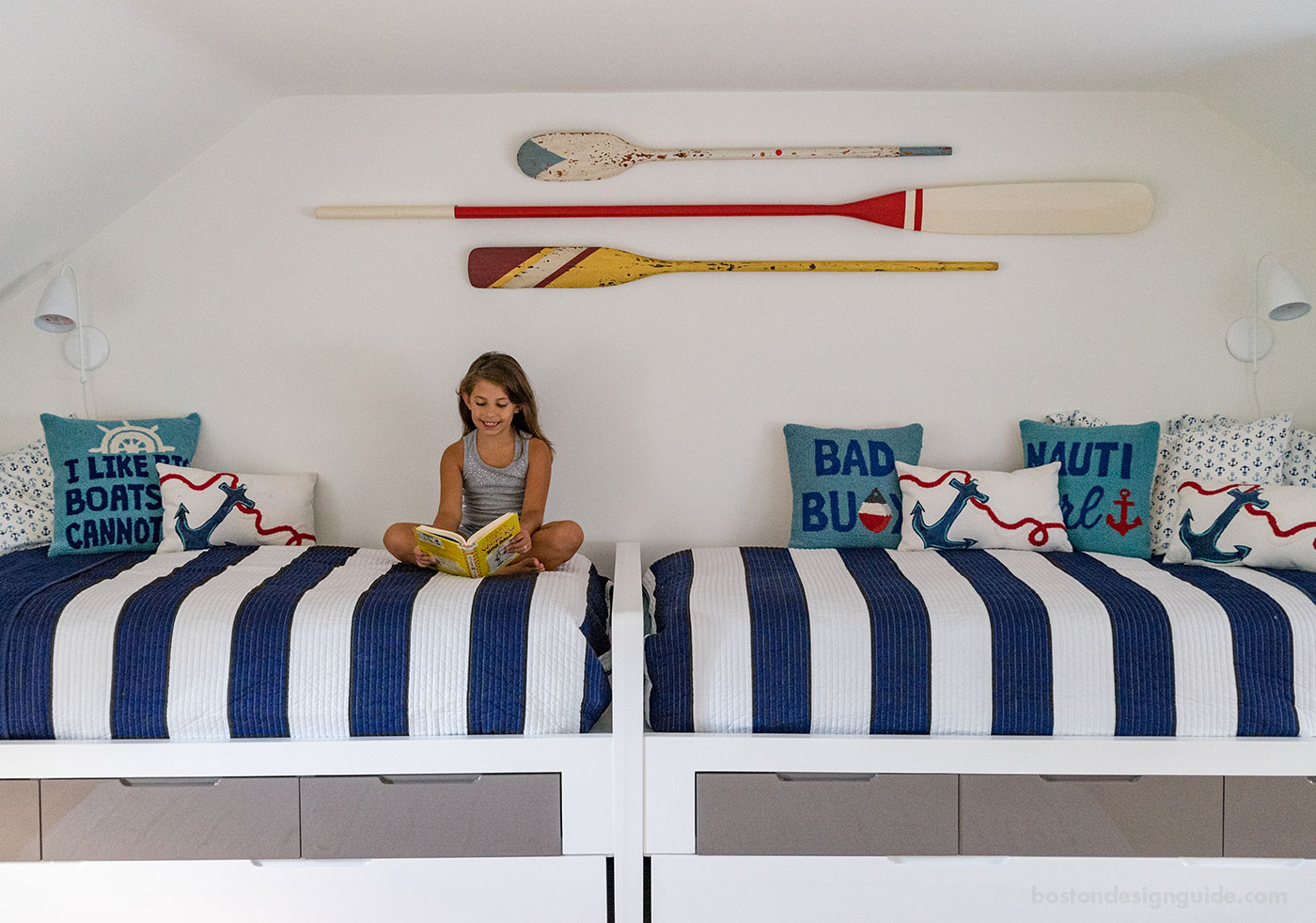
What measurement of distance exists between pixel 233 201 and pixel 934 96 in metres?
2.04

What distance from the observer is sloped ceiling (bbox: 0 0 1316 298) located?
194 centimetres

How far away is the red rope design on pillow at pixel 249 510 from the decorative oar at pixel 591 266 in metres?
0.86

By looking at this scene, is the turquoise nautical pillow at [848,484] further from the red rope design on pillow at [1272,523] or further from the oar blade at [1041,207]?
the red rope design on pillow at [1272,523]

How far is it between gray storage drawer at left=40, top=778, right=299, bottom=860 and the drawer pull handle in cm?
18

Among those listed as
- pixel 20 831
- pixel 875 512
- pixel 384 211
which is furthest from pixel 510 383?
pixel 20 831

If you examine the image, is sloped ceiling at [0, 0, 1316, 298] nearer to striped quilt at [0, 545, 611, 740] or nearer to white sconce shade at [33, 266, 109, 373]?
white sconce shade at [33, 266, 109, 373]

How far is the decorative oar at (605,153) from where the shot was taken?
→ 2.52m

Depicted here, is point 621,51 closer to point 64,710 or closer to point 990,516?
point 990,516

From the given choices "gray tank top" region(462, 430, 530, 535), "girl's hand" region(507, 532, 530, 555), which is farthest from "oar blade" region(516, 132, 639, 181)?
"girl's hand" region(507, 532, 530, 555)

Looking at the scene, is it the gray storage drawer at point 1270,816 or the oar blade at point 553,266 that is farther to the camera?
the oar blade at point 553,266

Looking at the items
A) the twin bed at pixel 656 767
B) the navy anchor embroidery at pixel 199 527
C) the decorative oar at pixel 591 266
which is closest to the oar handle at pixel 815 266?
the decorative oar at pixel 591 266

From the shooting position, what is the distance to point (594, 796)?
5.67 ft

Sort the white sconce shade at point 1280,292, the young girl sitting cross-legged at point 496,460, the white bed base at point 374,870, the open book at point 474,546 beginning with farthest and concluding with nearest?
the white sconce shade at point 1280,292, the young girl sitting cross-legged at point 496,460, the open book at point 474,546, the white bed base at point 374,870

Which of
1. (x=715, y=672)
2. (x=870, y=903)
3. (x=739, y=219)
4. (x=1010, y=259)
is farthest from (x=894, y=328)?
(x=870, y=903)
